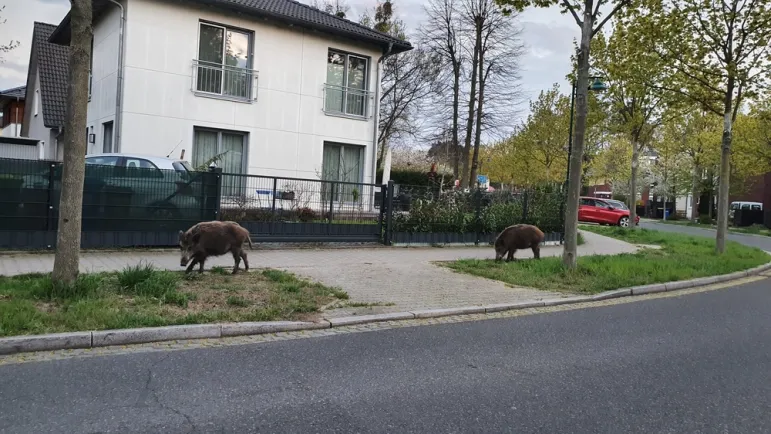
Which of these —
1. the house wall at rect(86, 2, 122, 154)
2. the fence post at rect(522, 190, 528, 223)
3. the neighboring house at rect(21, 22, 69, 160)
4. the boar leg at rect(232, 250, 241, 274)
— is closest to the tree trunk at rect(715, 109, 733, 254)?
the fence post at rect(522, 190, 528, 223)

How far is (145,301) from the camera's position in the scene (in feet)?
21.8

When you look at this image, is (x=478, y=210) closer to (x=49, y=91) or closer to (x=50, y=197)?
(x=50, y=197)

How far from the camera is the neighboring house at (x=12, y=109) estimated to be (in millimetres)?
37781

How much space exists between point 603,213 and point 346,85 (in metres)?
20.6

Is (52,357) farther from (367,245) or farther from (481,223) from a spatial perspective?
(481,223)

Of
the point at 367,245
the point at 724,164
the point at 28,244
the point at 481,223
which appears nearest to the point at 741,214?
the point at 724,164

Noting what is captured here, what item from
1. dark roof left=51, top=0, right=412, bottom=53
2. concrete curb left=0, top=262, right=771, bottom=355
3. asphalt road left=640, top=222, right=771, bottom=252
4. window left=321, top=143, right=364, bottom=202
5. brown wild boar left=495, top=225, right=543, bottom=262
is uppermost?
dark roof left=51, top=0, right=412, bottom=53

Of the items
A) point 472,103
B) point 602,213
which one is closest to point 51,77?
point 472,103

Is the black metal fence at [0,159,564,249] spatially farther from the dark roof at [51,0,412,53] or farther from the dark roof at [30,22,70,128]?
the dark roof at [30,22,70,128]

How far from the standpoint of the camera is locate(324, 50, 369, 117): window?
65.1 feet

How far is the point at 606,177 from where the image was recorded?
64.6m

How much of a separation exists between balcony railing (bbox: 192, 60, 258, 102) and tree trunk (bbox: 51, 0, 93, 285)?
1079 cm

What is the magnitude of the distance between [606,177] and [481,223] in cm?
5330

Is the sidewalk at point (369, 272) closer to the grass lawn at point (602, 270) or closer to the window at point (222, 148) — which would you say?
the grass lawn at point (602, 270)
